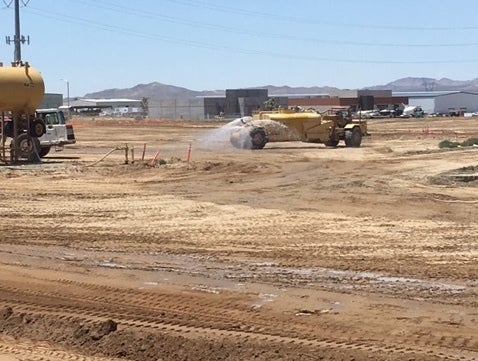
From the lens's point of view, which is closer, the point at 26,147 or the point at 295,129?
the point at 26,147

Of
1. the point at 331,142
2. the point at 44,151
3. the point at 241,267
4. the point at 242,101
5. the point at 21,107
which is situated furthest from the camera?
the point at 242,101

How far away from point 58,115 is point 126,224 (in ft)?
74.4

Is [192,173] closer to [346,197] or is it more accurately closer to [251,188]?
[251,188]

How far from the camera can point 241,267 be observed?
1259cm

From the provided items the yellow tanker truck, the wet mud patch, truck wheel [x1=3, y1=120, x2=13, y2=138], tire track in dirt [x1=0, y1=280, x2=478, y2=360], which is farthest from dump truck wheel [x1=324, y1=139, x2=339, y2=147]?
tire track in dirt [x1=0, y1=280, x2=478, y2=360]

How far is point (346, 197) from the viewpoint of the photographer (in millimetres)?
20875

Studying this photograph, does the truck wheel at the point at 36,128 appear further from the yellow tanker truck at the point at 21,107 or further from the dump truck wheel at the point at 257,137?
the dump truck wheel at the point at 257,137

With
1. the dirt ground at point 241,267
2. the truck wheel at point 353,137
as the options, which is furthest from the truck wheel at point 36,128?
the truck wheel at point 353,137

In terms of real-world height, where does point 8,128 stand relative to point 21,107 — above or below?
below

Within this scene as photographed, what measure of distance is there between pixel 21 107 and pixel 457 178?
14.7 meters

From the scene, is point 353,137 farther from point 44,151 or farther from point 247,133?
point 44,151

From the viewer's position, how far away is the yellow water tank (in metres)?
30.2

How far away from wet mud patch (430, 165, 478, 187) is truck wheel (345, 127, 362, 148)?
1671 cm

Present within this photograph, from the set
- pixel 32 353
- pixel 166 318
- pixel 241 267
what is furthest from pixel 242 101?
pixel 32 353
